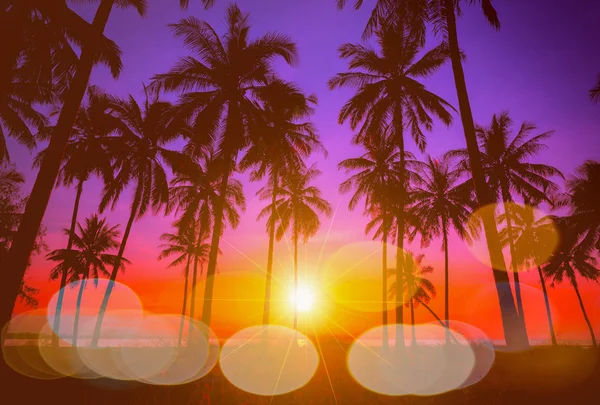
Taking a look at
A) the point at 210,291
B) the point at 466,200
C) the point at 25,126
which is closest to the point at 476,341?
the point at 466,200

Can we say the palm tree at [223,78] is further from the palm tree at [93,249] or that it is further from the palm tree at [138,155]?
the palm tree at [93,249]

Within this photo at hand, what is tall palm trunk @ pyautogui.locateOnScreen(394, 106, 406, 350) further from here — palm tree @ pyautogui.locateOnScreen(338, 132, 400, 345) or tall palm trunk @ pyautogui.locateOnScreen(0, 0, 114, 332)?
Result: tall palm trunk @ pyautogui.locateOnScreen(0, 0, 114, 332)

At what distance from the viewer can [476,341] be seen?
26.3 meters

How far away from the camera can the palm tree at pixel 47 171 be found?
7.29 metres

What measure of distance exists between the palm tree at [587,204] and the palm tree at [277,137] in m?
17.3

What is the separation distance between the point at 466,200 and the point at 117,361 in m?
24.3

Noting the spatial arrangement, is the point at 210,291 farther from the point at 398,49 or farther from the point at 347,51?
the point at 398,49

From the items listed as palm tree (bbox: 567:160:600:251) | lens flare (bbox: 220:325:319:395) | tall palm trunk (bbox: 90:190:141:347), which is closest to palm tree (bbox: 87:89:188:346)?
tall palm trunk (bbox: 90:190:141:347)

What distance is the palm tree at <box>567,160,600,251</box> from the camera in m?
22.4

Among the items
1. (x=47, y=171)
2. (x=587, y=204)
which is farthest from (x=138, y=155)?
(x=587, y=204)

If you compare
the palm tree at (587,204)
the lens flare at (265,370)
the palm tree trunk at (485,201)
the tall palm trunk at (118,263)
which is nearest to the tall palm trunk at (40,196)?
the lens flare at (265,370)

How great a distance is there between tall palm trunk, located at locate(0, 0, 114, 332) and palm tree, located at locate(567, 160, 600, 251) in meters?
27.5

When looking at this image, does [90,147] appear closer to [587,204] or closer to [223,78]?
[223,78]

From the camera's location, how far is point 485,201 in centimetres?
988
